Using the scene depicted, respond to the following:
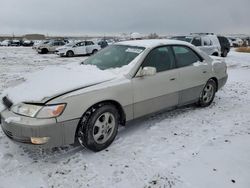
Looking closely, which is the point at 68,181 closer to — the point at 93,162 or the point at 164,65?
the point at 93,162

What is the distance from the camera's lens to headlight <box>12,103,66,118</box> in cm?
320

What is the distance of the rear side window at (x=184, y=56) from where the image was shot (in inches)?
196

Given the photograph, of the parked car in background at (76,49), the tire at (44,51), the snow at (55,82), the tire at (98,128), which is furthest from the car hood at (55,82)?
the tire at (44,51)

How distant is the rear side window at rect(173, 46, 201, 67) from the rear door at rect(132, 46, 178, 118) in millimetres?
167

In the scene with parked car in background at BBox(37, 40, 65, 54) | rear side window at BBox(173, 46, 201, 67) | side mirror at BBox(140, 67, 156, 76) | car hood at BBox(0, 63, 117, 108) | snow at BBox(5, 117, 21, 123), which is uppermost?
rear side window at BBox(173, 46, 201, 67)

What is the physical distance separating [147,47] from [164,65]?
1.46 feet

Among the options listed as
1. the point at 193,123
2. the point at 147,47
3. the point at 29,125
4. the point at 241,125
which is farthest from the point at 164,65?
the point at 29,125

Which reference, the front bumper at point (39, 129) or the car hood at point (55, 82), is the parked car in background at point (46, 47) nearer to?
the car hood at point (55, 82)

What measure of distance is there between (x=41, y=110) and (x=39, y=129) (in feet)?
0.76

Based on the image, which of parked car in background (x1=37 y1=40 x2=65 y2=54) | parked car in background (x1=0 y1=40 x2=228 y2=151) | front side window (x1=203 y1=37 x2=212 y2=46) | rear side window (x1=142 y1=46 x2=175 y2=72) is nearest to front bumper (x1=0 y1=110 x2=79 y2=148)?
parked car in background (x1=0 y1=40 x2=228 y2=151)

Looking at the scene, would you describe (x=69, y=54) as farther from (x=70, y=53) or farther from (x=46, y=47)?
(x=46, y=47)

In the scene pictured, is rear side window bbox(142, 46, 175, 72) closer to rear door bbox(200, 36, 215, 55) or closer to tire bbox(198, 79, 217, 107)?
tire bbox(198, 79, 217, 107)

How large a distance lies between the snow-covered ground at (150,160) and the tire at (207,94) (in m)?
0.86

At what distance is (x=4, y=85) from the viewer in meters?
8.21
